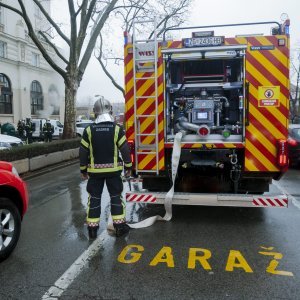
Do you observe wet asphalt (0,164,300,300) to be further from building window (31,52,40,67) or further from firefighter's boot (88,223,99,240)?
building window (31,52,40,67)

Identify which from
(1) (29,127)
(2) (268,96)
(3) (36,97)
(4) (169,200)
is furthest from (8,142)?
(3) (36,97)

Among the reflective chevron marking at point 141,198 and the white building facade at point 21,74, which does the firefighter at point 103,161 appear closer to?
the reflective chevron marking at point 141,198

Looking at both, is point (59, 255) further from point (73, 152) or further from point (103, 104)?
point (73, 152)

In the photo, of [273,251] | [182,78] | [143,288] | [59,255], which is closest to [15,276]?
A: [59,255]

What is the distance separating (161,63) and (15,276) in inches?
146

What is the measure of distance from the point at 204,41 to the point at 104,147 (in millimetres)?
2306

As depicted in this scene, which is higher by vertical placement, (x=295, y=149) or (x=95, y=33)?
(x=95, y=33)

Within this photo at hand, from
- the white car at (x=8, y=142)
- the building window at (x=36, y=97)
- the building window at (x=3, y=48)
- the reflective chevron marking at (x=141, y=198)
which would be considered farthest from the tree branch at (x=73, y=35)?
the building window at (x=36, y=97)

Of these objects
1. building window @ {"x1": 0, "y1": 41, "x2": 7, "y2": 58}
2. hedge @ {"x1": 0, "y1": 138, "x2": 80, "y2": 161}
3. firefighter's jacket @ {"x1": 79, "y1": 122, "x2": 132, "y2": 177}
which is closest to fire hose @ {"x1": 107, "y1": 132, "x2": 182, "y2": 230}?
firefighter's jacket @ {"x1": 79, "y1": 122, "x2": 132, "y2": 177}

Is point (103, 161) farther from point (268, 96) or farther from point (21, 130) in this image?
point (21, 130)

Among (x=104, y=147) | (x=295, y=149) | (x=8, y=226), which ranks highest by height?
(x=104, y=147)

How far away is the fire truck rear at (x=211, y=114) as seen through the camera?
5711 mm

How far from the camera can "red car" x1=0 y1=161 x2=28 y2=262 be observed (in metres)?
4.37

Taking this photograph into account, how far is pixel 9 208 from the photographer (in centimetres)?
446
